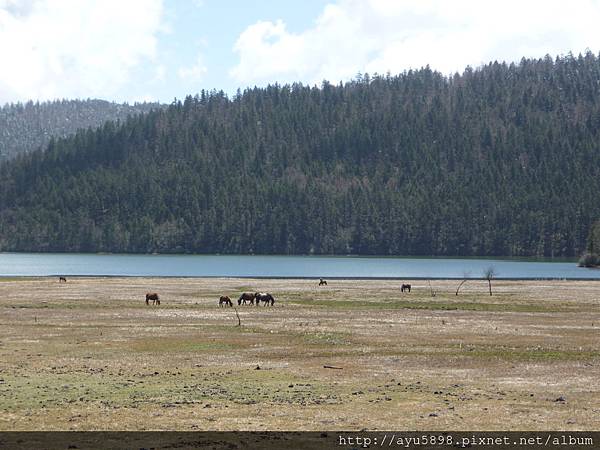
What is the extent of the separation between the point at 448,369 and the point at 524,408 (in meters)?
9.50

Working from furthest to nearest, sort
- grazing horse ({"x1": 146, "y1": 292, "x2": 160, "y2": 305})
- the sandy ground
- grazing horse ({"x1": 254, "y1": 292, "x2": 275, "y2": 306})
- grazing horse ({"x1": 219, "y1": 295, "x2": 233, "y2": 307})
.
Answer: grazing horse ({"x1": 254, "y1": 292, "x2": 275, "y2": 306})
grazing horse ({"x1": 219, "y1": 295, "x2": 233, "y2": 307})
grazing horse ({"x1": 146, "y1": 292, "x2": 160, "y2": 305})
the sandy ground

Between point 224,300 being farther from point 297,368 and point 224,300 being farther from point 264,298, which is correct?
point 297,368

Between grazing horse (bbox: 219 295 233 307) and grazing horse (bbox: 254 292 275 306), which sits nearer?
grazing horse (bbox: 219 295 233 307)

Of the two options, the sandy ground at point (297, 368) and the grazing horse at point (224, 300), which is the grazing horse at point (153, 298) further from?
the grazing horse at point (224, 300)

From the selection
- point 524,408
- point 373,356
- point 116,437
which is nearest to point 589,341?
point 373,356

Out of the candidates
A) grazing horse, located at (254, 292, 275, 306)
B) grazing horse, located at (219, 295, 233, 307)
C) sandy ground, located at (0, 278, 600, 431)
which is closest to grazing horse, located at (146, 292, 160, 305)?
sandy ground, located at (0, 278, 600, 431)

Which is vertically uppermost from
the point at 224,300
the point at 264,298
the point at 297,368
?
the point at 264,298

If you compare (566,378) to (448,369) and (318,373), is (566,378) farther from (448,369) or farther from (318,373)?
(318,373)

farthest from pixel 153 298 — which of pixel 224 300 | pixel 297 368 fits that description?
pixel 297 368

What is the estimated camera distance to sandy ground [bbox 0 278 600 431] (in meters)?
27.6

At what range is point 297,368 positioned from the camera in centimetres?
3872

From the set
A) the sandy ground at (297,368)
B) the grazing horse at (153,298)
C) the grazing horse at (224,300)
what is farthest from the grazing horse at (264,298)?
the grazing horse at (153,298)

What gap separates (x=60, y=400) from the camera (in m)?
30.1

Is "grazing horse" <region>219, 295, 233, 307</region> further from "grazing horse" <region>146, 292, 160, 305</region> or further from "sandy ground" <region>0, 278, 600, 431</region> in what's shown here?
"grazing horse" <region>146, 292, 160, 305</region>
